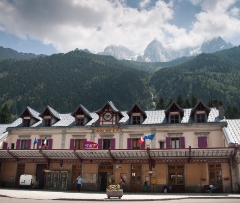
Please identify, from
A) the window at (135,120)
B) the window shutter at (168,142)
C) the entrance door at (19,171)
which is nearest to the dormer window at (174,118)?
the window shutter at (168,142)

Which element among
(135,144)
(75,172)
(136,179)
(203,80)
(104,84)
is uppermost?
(203,80)

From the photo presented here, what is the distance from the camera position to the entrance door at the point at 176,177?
3070 centimetres

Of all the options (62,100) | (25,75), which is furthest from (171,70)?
(25,75)

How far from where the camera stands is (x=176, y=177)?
3108cm

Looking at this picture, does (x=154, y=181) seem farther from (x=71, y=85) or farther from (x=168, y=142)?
(x=71, y=85)

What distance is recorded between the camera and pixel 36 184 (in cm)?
3391

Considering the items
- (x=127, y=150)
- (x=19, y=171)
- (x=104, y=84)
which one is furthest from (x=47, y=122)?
(x=104, y=84)

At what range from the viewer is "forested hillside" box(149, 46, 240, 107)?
13638cm

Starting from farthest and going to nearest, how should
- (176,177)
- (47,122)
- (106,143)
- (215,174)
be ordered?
(47,122), (106,143), (176,177), (215,174)

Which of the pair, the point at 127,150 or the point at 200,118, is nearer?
the point at 127,150

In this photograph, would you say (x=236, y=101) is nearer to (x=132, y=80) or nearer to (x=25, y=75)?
(x=132, y=80)

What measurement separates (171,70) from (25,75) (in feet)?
301

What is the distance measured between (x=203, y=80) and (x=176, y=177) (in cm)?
12804

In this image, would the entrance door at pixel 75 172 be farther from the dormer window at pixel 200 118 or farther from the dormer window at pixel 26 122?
the dormer window at pixel 200 118
